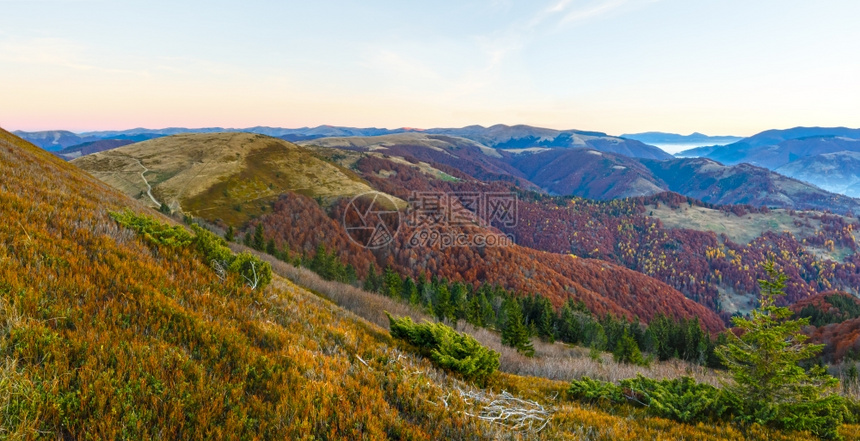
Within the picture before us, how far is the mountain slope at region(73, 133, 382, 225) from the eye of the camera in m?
120

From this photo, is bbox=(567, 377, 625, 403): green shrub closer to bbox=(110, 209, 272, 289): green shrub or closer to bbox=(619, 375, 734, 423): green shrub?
bbox=(619, 375, 734, 423): green shrub

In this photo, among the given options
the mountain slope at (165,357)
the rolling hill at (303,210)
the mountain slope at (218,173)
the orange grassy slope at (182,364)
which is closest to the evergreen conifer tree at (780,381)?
the orange grassy slope at (182,364)

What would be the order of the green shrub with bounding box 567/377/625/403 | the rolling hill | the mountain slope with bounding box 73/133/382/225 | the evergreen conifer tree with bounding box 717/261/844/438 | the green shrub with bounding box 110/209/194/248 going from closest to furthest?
the evergreen conifer tree with bounding box 717/261/844/438 < the green shrub with bounding box 567/377/625/403 < the green shrub with bounding box 110/209/194/248 < the mountain slope with bounding box 73/133/382/225 < the rolling hill

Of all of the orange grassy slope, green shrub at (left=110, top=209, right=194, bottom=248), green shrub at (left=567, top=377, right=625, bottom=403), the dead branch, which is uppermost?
green shrub at (left=110, top=209, right=194, bottom=248)

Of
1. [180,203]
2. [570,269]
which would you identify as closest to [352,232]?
[180,203]

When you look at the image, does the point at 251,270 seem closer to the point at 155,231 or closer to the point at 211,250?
the point at 211,250

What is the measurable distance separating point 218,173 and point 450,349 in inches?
6398

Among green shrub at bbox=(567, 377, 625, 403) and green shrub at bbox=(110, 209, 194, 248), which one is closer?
green shrub at bbox=(567, 377, 625, 403)

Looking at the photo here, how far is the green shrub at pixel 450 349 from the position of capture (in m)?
9.16

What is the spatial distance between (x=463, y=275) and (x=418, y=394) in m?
133

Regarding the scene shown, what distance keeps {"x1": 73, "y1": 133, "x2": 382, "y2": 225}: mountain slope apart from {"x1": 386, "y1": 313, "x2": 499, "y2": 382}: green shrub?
4697 inches

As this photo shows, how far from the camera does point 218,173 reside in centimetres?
14200

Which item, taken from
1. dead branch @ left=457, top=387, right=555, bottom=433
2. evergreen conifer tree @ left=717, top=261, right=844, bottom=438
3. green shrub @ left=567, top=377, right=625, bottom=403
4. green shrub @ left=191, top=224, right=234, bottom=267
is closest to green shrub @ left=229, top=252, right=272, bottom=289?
green shrub @ left=191, top=224, right=234, bottom=267

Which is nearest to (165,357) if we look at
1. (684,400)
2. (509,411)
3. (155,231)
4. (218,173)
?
(509,411)
